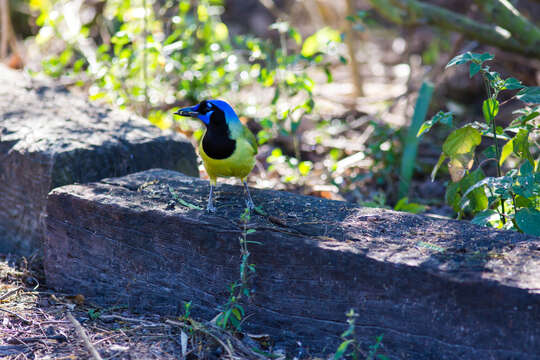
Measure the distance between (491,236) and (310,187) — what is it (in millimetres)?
2659

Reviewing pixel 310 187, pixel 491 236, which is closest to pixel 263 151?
pixel 310 187

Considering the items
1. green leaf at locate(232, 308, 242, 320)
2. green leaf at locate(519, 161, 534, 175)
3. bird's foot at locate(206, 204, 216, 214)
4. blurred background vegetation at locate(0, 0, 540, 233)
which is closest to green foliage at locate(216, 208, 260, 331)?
green leaf at locate(232, 308, 242, 320)

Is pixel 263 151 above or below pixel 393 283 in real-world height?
above

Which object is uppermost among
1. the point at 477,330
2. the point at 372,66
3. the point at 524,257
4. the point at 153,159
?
the point at 372,66

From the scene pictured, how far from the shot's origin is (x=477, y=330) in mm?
2340

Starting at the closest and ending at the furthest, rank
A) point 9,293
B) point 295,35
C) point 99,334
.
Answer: point 99,334
point 9,293
point 295,35

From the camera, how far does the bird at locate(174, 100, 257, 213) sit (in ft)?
10.7

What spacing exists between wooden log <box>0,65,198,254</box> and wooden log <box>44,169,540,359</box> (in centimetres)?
34

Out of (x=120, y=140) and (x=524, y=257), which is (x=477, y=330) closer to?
(x=524, y=257)

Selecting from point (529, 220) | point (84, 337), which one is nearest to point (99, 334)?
point (84, 337)

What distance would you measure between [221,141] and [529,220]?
1.69 m

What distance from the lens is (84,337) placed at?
2654mm

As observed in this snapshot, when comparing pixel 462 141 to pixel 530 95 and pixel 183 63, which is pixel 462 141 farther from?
pixel 183 63

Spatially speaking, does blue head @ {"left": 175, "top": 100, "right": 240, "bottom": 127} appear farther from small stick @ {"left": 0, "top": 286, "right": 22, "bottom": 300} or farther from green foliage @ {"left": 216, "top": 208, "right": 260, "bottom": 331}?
small stick @ {"left": 0, "top": 286, "right": 22, "bottom": 300}
